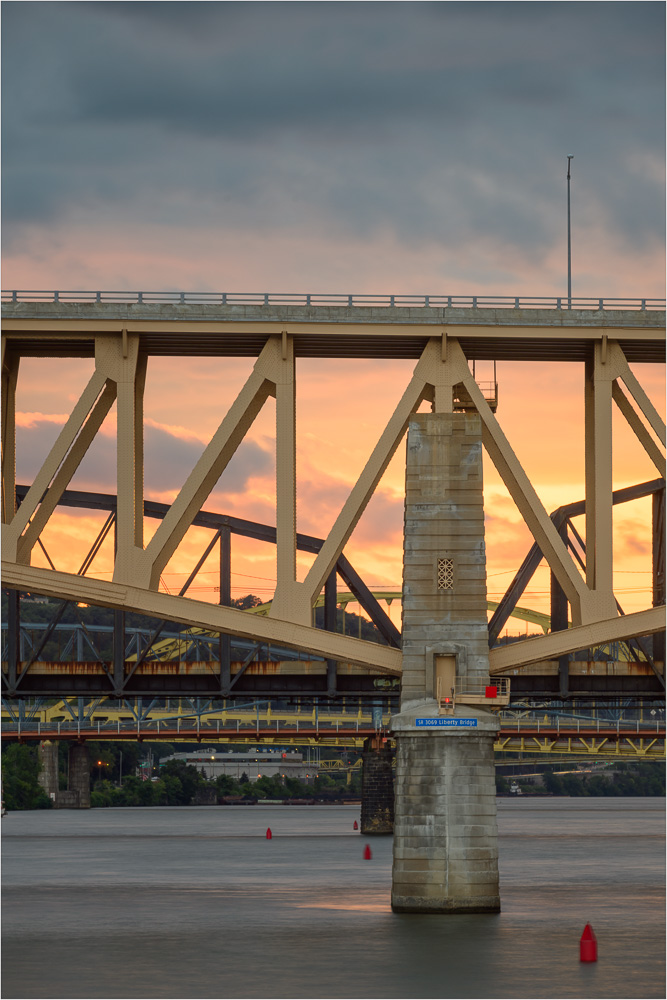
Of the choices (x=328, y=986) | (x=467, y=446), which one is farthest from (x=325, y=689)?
(x=328, y=986)

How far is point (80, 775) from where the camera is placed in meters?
188

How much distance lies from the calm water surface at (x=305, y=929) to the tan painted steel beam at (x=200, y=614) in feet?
29.8

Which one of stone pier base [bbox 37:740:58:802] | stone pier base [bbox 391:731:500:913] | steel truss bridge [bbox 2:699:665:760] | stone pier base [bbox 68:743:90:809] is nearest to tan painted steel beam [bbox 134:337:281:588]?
stone pier base [bbox 391:731:500:913]

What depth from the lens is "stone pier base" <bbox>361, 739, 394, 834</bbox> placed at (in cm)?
11631

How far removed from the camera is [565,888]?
71562 mm

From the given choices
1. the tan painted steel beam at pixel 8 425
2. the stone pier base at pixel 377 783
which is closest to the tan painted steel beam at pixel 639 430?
the tan painted steel beam at pixel 8 425

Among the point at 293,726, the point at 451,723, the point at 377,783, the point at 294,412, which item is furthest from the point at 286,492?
the point at 293,726

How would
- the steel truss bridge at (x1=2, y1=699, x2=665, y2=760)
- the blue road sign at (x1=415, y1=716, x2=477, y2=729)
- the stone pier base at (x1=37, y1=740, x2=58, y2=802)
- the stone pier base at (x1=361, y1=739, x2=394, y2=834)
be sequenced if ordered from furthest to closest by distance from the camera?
the stone pier base at (x1=37, y1=740, x2=58, y2=802)
the steel truss bridge at (x1=2, y1=699, x2=665, y2=760)
the stone pier base at (x1=361, y1=739, x2=394, y2=834)
the blue road sign at (x1=415, y1=716, x2=477, y2=729)

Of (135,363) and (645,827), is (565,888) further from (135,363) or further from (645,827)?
(645,827)

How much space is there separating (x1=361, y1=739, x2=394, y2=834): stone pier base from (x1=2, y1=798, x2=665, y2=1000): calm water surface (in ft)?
41.8

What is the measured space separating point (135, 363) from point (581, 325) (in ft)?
52.8

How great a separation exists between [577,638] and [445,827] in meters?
10.0

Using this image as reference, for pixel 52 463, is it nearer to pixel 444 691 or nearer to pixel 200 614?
pixel 200 614

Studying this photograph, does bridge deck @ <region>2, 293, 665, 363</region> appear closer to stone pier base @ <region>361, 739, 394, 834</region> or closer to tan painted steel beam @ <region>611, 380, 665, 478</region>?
tan painted steel beam @ <region>611, 380, 665, 478</region>
